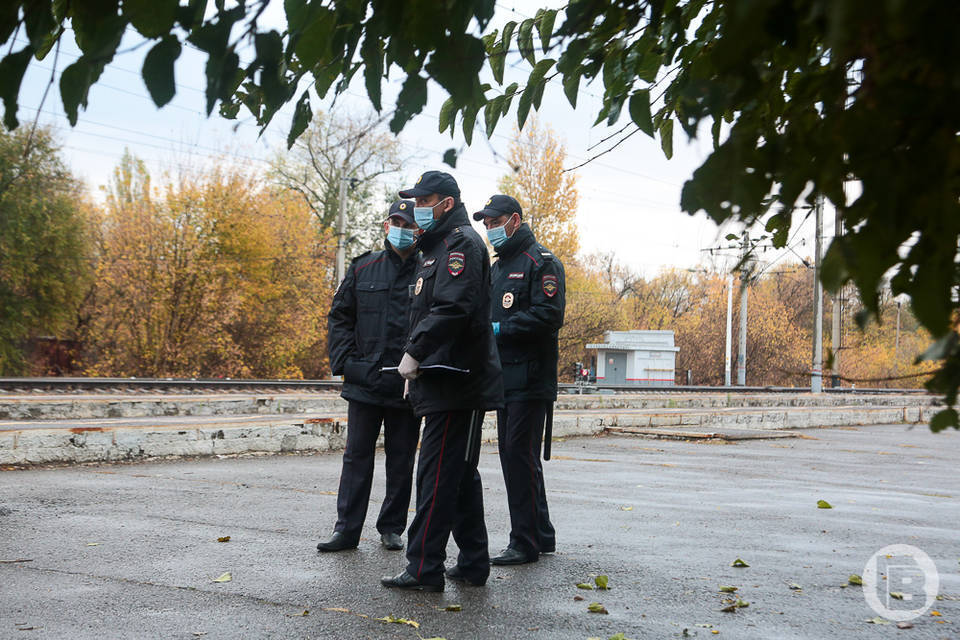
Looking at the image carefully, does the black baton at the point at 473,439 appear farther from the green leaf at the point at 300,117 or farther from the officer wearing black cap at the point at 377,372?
the green leaf at the point at 300,117

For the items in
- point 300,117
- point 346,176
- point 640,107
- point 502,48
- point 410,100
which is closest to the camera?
point 410,100

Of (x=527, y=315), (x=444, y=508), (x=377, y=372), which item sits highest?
(x=527, y=315)

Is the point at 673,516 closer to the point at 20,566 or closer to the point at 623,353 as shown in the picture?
the point at 20,566

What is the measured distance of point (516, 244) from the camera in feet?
19.4

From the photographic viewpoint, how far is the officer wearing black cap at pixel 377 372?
5.79m

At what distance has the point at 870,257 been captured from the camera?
1703 mm

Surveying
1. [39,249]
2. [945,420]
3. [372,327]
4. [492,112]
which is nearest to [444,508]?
[372,327]

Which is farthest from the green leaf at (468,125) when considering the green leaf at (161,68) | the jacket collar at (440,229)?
the jacket collar at (440,229)

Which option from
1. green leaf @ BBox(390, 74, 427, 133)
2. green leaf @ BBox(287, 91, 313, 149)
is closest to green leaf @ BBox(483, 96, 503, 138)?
green leaf @ BBox(287, 91, 313, 149)

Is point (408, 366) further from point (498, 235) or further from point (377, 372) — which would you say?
point (498, 235)

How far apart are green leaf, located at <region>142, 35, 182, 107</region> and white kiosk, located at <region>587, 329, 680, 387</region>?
4002 cm

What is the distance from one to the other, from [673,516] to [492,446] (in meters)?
6.26

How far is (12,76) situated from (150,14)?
14.9 inches

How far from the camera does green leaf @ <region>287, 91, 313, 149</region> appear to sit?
282 cm
